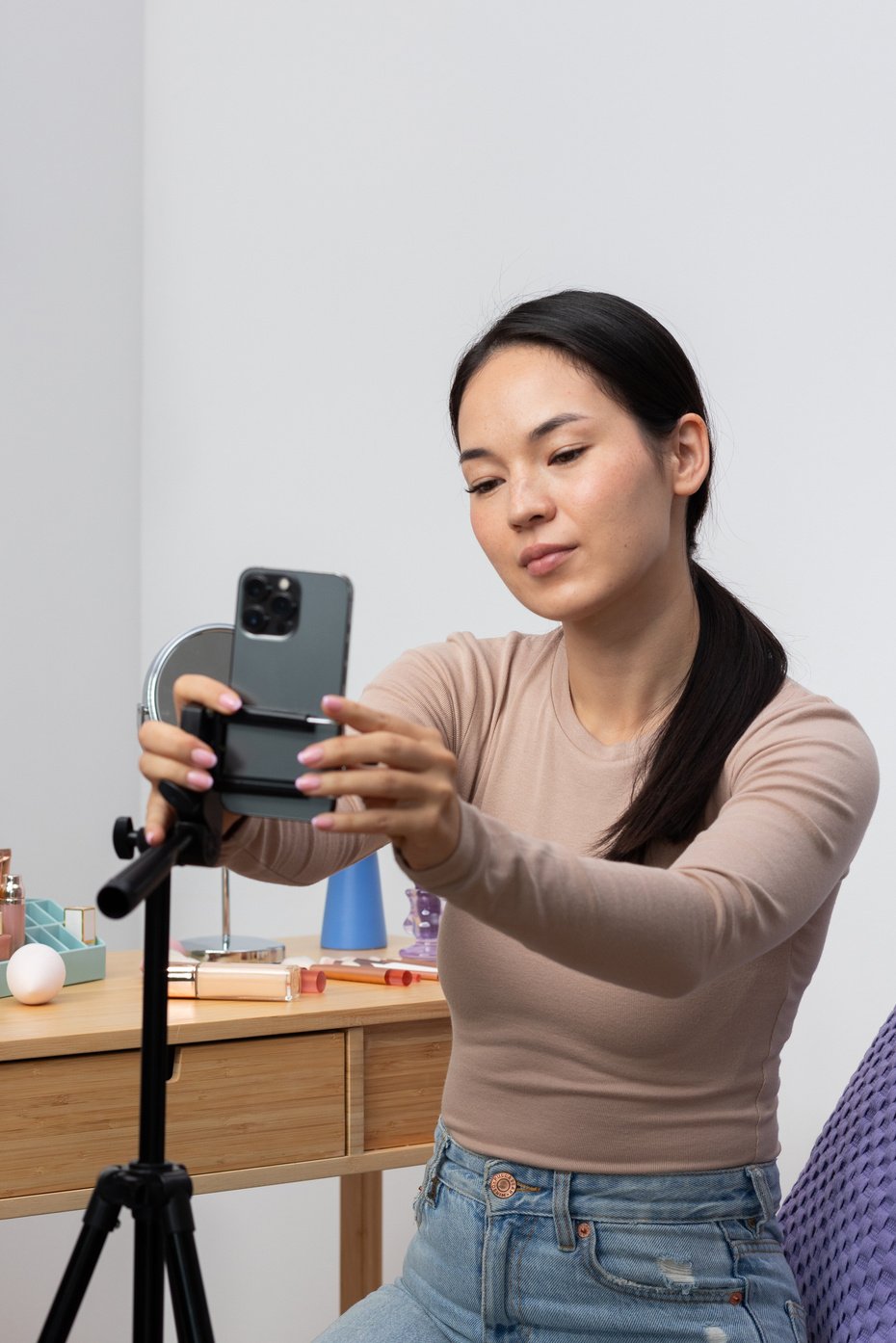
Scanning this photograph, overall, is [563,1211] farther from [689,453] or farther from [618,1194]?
[689,453]

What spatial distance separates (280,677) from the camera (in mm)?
665

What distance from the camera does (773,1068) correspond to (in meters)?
0.96

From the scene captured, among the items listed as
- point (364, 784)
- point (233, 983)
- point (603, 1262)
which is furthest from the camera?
point (233, 983)

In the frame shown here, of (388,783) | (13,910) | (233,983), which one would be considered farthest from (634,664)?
(13,910)

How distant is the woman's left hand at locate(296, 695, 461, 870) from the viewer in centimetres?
61

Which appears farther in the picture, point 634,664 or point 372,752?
point 634,664

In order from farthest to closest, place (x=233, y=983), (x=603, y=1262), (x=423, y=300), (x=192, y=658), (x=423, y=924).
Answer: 1. (x=423, y=300)
2. (x=423, y=924)
3. (x=233, y=983)
4. (x=192, y=658)
5. (x=603, y=1262)

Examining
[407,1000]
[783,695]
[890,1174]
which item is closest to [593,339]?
[783,695]

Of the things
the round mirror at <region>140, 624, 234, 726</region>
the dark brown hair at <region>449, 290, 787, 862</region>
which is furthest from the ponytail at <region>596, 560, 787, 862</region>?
the round mirror at <region>140, 624, 234, 726</region>

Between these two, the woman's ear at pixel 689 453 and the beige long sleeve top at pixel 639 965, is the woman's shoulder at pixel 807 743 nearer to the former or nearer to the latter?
the beige long sleeve top at pixel 639 965

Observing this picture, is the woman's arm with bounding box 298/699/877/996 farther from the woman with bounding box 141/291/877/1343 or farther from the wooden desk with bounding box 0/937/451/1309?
the wooden desk with bounding box 0/937/451/1309

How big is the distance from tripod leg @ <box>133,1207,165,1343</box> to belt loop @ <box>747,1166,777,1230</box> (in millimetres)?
421

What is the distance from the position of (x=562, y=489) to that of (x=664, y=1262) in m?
0.48

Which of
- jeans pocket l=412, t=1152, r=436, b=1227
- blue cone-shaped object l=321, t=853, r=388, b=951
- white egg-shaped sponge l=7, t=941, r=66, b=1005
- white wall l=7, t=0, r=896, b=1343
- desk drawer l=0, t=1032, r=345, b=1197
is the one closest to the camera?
jeans pocket l=412, t=1152, r=436, b=1227
